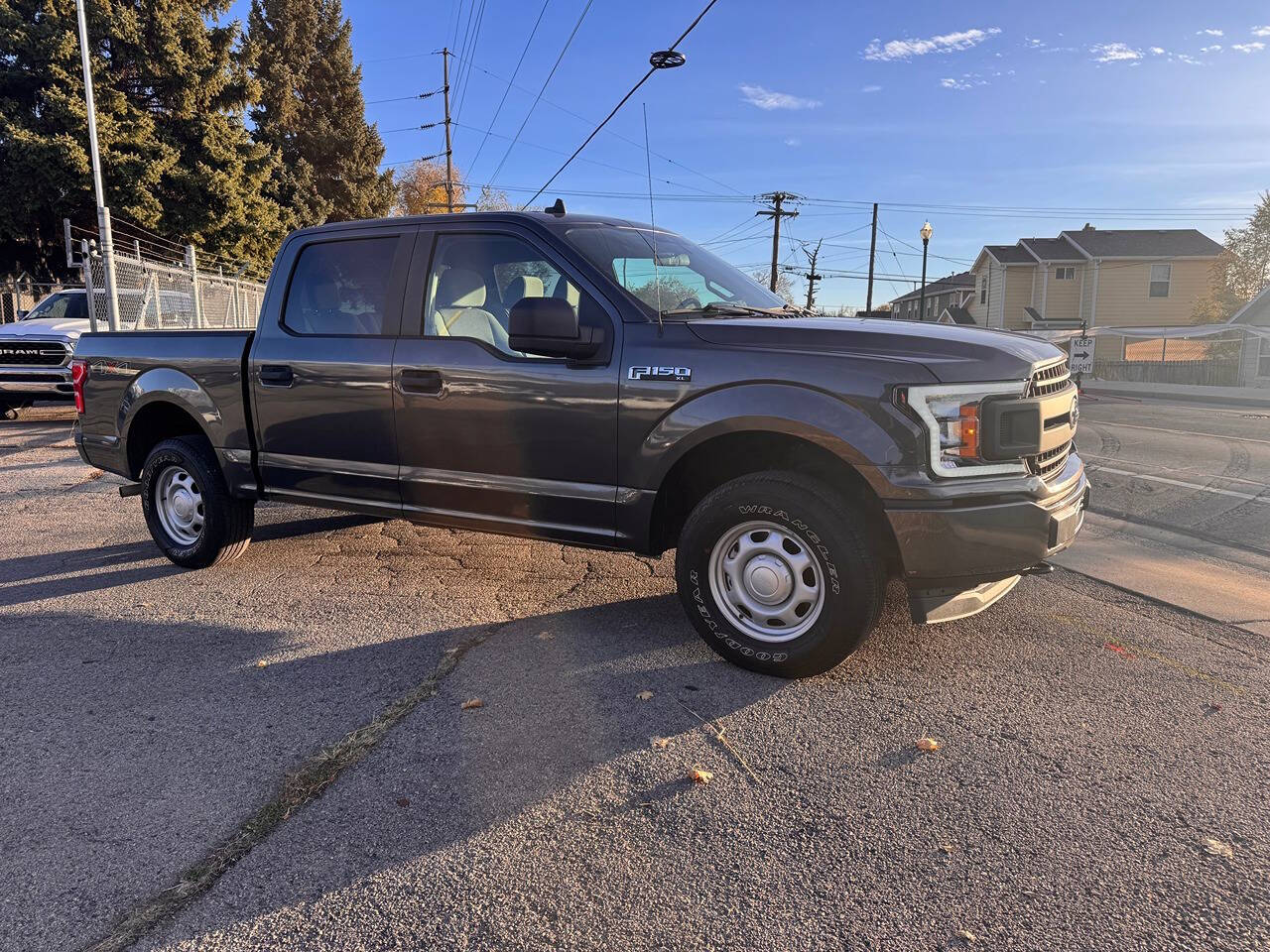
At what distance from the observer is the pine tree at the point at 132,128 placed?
22359 millimetres

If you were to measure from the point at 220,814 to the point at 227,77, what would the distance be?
30.4 m

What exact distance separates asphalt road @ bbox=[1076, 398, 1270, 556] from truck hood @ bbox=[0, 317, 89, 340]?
1404 cm

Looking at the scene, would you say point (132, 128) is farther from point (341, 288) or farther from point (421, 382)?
point (421, 382)

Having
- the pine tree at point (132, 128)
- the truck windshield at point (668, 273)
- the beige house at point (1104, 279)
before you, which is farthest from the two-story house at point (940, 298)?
the truck windshield at point (668, 273)

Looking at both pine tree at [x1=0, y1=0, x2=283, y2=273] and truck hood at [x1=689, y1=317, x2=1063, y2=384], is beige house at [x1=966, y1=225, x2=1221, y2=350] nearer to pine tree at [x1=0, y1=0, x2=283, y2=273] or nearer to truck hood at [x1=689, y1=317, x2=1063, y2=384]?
pine tree at [x1=0, y1=0, x2=283, y2=273]

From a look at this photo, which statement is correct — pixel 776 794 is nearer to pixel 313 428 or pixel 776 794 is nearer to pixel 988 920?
pixel 988 920

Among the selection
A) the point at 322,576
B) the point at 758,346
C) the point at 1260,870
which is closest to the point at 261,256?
the point at 322,576

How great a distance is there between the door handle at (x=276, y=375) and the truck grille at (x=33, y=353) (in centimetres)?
1075

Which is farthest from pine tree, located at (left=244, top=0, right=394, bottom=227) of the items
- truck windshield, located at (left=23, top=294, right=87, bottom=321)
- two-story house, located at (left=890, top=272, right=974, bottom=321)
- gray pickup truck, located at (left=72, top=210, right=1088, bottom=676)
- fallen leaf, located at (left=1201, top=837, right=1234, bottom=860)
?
fallen leaf, located at (left=1201, top=837, right=1234, bottom=860)

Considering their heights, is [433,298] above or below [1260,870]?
above

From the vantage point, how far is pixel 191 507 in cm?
539

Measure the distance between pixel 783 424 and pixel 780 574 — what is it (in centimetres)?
64

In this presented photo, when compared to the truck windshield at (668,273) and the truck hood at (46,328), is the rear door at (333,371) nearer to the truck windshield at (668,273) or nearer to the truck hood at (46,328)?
the truck windshield at (668,273)

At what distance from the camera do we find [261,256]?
106 ft
